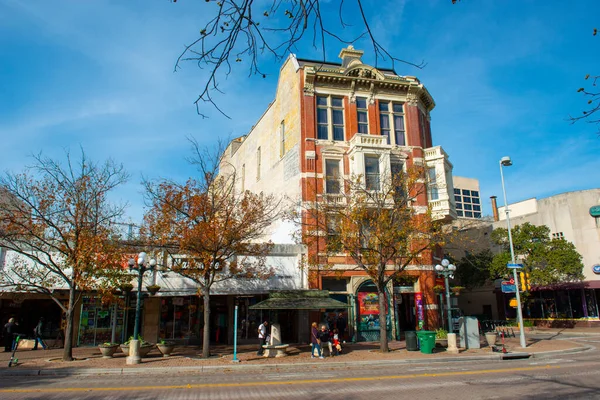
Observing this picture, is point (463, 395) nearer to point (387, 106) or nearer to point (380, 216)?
point (380, 216)

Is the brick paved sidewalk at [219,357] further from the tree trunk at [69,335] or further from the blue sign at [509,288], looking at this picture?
the blue sign at [509,288]

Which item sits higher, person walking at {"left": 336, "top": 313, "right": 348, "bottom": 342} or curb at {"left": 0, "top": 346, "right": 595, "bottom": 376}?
person walking at {"left": 336, "top": 313, "right": 348, "bottom": 342}

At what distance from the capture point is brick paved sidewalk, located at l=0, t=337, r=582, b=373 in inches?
671

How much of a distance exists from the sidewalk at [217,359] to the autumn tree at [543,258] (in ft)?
45.7

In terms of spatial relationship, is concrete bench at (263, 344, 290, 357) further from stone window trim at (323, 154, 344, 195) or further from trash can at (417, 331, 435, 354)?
stone window trim at (323, 154, 344, 195)

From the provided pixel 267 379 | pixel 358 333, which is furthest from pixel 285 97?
pixel 267 379

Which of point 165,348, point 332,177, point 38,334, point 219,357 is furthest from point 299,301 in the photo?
point 38,334

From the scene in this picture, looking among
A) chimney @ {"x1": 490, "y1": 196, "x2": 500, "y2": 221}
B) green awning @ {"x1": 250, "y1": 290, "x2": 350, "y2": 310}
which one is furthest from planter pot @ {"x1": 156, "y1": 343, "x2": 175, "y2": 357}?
chimney @ {"x1": 490, "y1": 196, "x2": 500, "y2": 221}

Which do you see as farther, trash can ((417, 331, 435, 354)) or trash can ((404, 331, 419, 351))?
trash can ((404, 331, 419, 351))

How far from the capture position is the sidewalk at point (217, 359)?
16.0 metres

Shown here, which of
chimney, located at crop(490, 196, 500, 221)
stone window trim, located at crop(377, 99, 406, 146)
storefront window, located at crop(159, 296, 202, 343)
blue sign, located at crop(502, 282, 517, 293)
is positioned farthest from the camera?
chimney, located at crop(490, 196, 500, 221)

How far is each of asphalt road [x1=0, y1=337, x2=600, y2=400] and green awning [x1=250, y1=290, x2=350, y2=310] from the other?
161 inches

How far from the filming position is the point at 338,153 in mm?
29594

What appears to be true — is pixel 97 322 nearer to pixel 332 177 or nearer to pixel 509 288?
pixel 332 177
